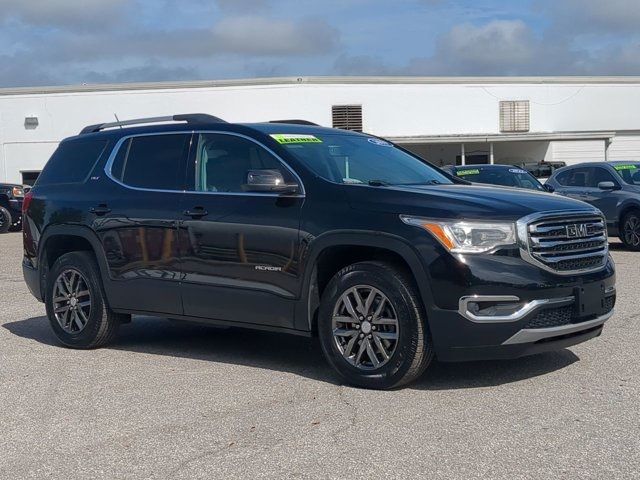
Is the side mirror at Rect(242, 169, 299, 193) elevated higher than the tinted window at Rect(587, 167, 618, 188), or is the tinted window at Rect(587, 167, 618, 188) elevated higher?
the side mirror at Rect(242, 169, 299, 193)

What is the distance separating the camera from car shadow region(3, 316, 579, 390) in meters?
6.18

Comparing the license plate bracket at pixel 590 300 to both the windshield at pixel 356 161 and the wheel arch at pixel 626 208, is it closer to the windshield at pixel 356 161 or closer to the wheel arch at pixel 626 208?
the windshield at pixel 356 161

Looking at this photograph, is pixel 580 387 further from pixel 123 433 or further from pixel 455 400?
pixel 123 433

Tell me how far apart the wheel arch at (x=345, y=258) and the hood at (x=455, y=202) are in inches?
8.3

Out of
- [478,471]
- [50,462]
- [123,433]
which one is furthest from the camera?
[123,433]

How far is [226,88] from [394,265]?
32.1 m

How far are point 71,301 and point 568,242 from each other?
4371mm

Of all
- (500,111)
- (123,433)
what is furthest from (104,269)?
(500,111)

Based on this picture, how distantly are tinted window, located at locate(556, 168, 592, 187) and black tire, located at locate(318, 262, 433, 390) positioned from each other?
11.3m

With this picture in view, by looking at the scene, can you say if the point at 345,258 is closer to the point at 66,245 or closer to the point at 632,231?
the point at 66,245

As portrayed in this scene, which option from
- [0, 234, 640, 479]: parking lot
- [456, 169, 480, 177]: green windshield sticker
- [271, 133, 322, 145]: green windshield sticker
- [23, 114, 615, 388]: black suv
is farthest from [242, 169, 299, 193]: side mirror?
[456, 169, 480, 177]: green windshield sticker

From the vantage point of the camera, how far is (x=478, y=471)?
170 inches

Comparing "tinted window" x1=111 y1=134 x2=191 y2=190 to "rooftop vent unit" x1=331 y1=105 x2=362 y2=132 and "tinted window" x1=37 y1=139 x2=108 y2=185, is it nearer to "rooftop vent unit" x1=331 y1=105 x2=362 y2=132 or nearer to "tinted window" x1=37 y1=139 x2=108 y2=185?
"tinted window" x1=37 y1=139 x2=108 y2=185

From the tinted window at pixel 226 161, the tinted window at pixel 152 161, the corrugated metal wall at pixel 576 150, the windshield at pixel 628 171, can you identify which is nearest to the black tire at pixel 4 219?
the windshield at pixel 628 171
